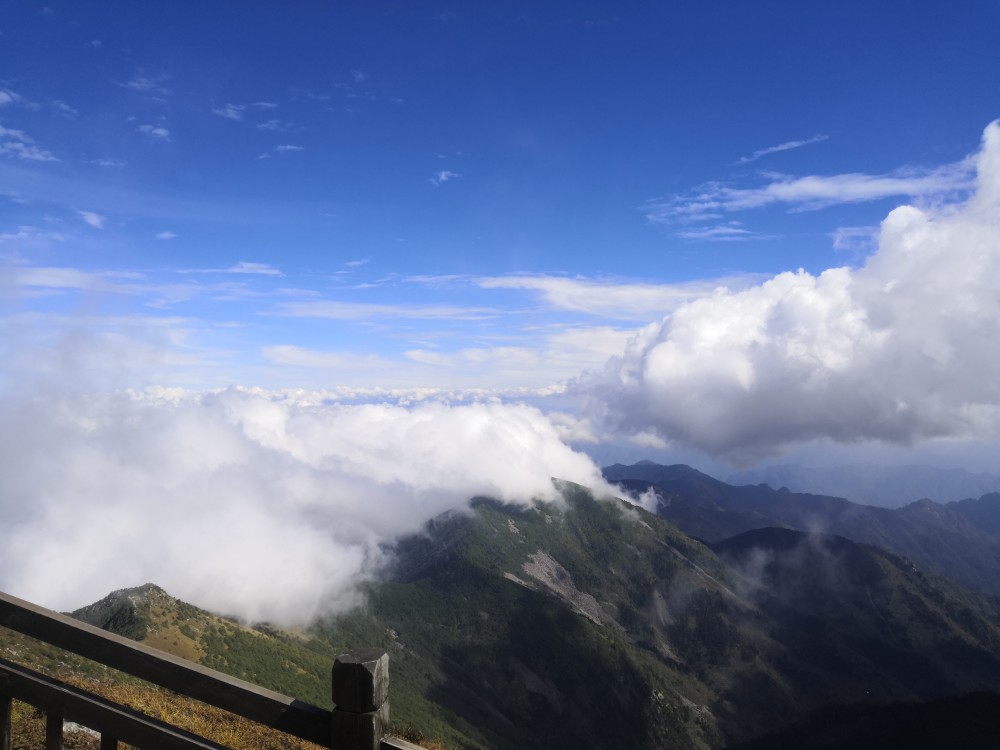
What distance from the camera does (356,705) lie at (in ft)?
19.4

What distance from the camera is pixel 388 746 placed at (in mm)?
6113

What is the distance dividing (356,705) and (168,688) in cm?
232

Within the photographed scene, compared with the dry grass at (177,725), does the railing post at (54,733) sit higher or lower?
higher

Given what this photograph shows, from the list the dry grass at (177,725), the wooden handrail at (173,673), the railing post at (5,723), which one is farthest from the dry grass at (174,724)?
the wooden handrail at (173,673)

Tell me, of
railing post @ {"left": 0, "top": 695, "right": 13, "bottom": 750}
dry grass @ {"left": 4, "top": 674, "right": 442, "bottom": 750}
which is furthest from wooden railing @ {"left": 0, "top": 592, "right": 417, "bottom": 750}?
dry grass @ {"left": 4, "top": 674, "right": 442, "bottom": 750}

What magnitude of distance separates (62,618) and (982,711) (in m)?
246

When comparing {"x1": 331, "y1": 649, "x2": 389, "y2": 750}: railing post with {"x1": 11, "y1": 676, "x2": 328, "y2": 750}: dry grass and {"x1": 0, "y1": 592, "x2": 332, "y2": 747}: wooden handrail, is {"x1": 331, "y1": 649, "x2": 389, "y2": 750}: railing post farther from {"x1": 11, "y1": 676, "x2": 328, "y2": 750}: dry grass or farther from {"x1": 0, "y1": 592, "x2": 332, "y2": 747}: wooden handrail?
{"x1": 11, "y1": 676, "x2": 328, "y2": 750}: dry grass

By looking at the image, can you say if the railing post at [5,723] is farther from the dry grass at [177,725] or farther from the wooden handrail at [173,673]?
the dry grass at [177,725]

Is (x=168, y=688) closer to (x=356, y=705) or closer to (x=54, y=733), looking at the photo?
(x=54, y=733)

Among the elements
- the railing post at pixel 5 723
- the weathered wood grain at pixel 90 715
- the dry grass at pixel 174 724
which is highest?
the weathered wood grain at pixel 90 715

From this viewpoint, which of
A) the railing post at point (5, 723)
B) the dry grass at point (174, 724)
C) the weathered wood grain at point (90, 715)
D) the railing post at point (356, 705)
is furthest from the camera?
the dry grass at point (174, 724)

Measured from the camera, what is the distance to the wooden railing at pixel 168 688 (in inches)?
235

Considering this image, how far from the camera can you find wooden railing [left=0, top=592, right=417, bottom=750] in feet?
19.6

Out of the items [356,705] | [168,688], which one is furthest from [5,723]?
[356,705]
